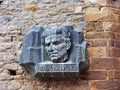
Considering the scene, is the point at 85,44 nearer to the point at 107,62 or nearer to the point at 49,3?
the point at 107,62

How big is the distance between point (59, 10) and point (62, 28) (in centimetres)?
37

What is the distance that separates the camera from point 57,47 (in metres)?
Result: 3.33

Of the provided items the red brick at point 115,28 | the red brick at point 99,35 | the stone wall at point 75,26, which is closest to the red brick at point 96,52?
the stone wall at point 75,26

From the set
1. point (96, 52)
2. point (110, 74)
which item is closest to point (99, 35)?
point (96, 52)

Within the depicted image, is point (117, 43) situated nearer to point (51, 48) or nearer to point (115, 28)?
point (115, 28)

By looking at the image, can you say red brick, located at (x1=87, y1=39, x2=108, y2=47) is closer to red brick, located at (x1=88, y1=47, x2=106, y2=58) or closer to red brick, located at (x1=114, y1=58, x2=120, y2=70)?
red brick, located at (x1=88, y1=47, x2=106, y2=58)

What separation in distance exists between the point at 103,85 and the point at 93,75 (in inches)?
6.1

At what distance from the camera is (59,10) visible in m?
3.71

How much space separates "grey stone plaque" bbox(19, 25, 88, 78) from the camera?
10.7ft

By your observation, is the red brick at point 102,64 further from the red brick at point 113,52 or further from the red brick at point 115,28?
the red brick at point 115,28

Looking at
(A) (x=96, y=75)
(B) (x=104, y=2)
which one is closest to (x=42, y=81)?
(A) (x=96, y=75)

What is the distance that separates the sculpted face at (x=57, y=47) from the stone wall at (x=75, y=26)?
30 cm

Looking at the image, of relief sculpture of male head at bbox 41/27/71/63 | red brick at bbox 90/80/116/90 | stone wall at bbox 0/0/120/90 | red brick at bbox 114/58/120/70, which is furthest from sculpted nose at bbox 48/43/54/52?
red brick at bbox 114/58/120/70

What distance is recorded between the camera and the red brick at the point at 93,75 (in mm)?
3408
